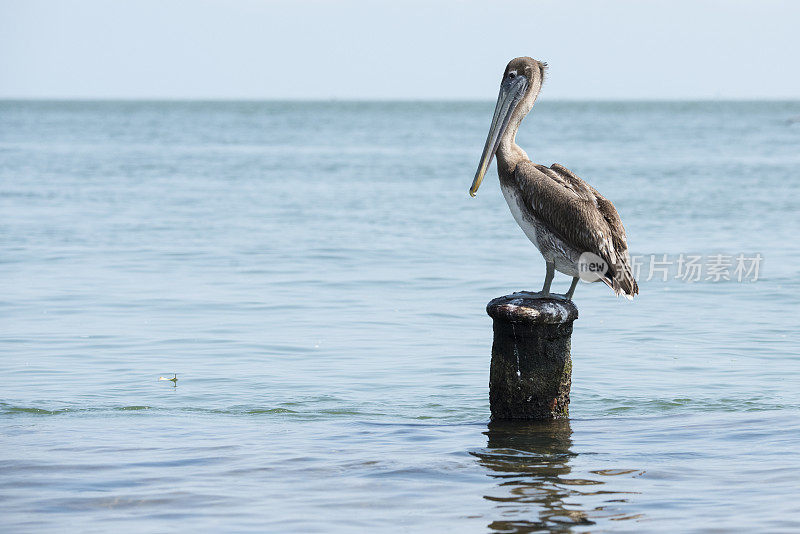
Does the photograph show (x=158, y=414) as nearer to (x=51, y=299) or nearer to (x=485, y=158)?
(x=485, y=158)

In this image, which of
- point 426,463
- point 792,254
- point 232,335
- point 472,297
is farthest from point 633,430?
point 792,254

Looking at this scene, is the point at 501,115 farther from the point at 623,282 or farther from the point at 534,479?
the point at 534,479

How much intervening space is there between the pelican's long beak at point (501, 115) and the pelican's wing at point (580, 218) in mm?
352

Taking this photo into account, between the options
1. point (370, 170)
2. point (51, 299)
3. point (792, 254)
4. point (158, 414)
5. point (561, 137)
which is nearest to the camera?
point (158, 414)

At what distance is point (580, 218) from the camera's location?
22.1 ft

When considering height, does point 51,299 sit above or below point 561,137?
below

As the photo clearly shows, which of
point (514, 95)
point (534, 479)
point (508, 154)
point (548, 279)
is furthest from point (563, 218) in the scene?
point (534, 479)

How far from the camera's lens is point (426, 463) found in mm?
6484

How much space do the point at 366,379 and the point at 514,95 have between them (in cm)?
278

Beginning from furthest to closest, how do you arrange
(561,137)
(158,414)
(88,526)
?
(561,137) < (158,414) < (88,526)

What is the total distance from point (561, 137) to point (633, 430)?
6005 centimetres

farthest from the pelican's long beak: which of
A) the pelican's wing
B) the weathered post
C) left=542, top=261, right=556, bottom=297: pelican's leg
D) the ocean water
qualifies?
the ocean water

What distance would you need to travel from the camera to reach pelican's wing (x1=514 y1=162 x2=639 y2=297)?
22.1 ft

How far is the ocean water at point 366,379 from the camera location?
5.75 m
